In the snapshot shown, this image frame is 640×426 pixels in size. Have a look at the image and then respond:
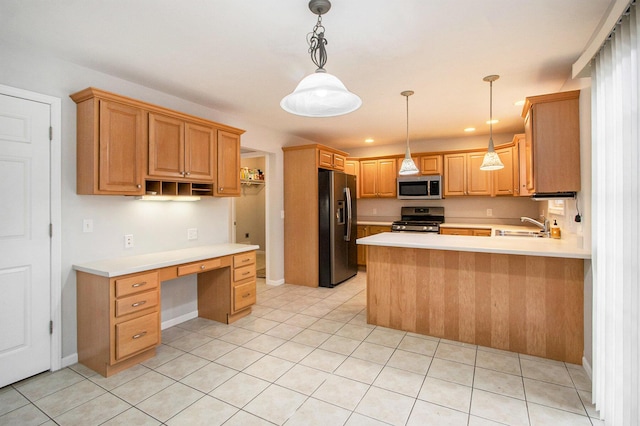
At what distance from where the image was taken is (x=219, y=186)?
3.50 metres

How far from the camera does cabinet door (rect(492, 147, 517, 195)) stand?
4.99 meters

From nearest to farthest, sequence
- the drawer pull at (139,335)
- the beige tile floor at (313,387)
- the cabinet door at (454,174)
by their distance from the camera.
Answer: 1. the beige tile floor at (313,387)
2. the drawer pull at (139,335)
3. the cabinet door at (454,174)

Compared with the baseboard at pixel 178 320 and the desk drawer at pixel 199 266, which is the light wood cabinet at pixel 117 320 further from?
the baseboard at pixel 178 320

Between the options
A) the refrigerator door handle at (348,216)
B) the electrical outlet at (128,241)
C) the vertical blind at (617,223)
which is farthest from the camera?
the refrigerator door handle at (348,216)

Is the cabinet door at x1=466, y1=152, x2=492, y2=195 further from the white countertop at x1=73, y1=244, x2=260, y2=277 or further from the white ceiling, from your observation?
the white countertop at x1=73, y1=244, x2=260, y2=277

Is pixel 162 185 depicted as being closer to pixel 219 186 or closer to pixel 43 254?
pixel 219 186

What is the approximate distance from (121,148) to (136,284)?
3.72ft

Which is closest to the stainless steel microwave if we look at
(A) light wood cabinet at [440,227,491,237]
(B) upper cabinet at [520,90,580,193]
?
(A) light wood cabinet at [440,227,491,237]

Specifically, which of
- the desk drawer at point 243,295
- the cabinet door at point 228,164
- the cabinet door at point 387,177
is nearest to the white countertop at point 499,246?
the desk drawer at point 243,295

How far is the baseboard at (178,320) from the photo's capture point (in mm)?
3338

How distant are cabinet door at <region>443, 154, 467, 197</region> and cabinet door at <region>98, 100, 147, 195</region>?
4.74 m

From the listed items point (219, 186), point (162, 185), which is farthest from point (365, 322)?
point (162, 185)

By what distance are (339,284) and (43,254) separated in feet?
12.1

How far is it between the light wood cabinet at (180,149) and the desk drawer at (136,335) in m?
1.27
